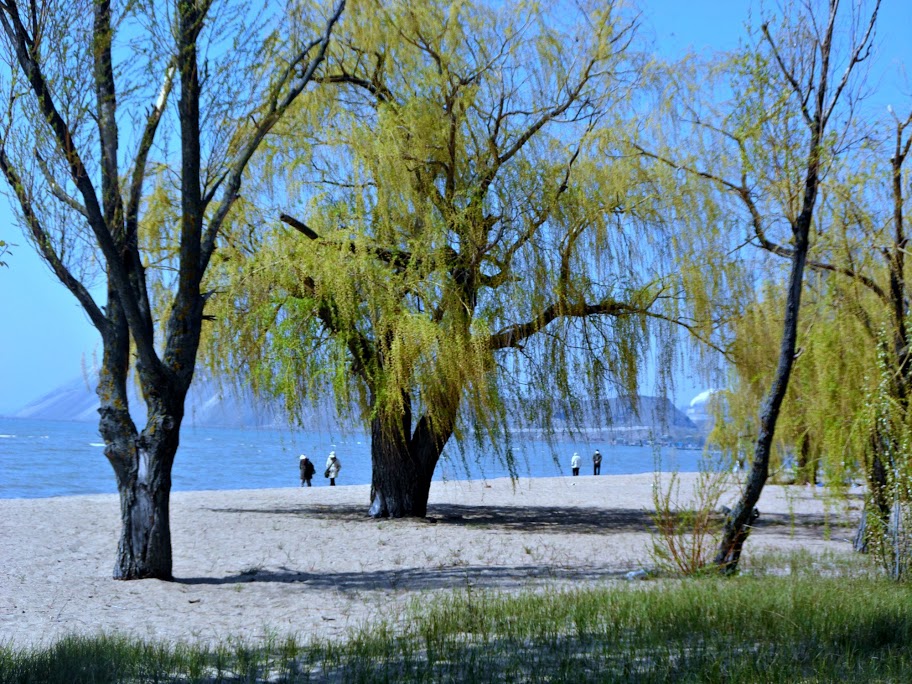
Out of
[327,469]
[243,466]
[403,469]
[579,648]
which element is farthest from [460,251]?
[243,466]

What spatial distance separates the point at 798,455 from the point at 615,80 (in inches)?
230

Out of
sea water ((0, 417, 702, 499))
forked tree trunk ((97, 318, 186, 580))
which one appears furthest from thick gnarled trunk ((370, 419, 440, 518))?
forked tree trunk ((97, 318, 186, 580))

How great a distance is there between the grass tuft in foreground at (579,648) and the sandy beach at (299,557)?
992mm

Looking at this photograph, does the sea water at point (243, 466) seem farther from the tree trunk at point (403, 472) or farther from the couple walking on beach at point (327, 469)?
the couple walking on beach at point (327, 469)

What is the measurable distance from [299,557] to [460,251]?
4.63 metres

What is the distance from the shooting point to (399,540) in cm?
1240

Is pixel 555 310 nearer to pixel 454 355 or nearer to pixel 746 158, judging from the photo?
pixel 454 355

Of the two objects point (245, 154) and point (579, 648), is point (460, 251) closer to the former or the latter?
point (245, 154)

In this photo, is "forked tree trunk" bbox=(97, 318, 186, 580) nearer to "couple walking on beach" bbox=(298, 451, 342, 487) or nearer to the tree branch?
the tree branch

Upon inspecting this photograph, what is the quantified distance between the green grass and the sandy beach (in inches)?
38.9

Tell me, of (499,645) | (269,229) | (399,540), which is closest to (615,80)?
(269,229)

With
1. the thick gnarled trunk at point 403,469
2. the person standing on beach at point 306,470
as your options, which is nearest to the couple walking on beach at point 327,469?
the person standing on beach at point 306,470

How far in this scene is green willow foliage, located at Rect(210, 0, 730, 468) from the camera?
12336 mm

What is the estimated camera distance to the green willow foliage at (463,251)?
40.5ft
